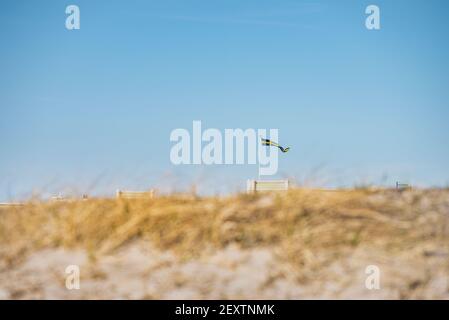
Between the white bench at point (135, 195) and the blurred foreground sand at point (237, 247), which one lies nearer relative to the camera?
the blurred foreground sand at point (237, 247)

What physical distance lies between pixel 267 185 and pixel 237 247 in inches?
56.5

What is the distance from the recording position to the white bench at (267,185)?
250 inches

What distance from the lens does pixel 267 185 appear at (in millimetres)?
6652

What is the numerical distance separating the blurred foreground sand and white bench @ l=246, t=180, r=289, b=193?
26cm

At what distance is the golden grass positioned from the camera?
5.50 metres

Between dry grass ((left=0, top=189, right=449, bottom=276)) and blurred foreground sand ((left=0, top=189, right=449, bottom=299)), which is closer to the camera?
blurred foreground sand ((left=0, top=189, right=449, bottom=299))

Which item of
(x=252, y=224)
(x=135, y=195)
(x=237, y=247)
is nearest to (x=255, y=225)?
(x=252, y=224)

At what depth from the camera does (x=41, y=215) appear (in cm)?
639

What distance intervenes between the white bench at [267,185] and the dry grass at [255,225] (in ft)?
0.82

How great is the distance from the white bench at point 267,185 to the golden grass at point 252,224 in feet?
0.85

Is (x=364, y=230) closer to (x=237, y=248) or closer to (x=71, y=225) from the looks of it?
(x=237, y=248)
